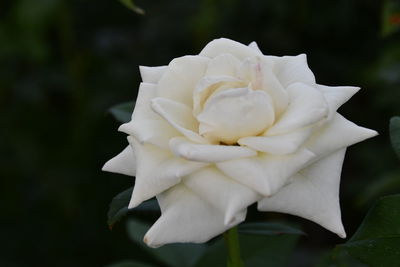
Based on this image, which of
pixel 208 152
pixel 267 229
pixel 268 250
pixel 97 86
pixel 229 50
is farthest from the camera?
pixel 97 86

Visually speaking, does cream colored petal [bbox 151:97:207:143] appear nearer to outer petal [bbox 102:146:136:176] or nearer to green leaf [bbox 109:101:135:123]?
outer petal [bbox 102:146:136:176]

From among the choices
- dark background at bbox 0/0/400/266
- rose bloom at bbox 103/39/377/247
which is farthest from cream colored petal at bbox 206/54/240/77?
dark background at bbox 0/0/400/266

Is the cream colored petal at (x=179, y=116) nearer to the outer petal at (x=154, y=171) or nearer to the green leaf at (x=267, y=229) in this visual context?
the outer petal at (x=154, y=171)

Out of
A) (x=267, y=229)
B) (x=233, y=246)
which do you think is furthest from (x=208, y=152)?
(x=267, y=229)

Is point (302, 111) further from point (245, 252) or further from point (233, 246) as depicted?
point (245, 252)

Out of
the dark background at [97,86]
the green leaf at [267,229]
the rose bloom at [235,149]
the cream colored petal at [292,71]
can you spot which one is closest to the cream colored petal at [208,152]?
the rose bloom at [235,149]

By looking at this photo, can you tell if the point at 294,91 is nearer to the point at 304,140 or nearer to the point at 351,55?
the point at 304,140
